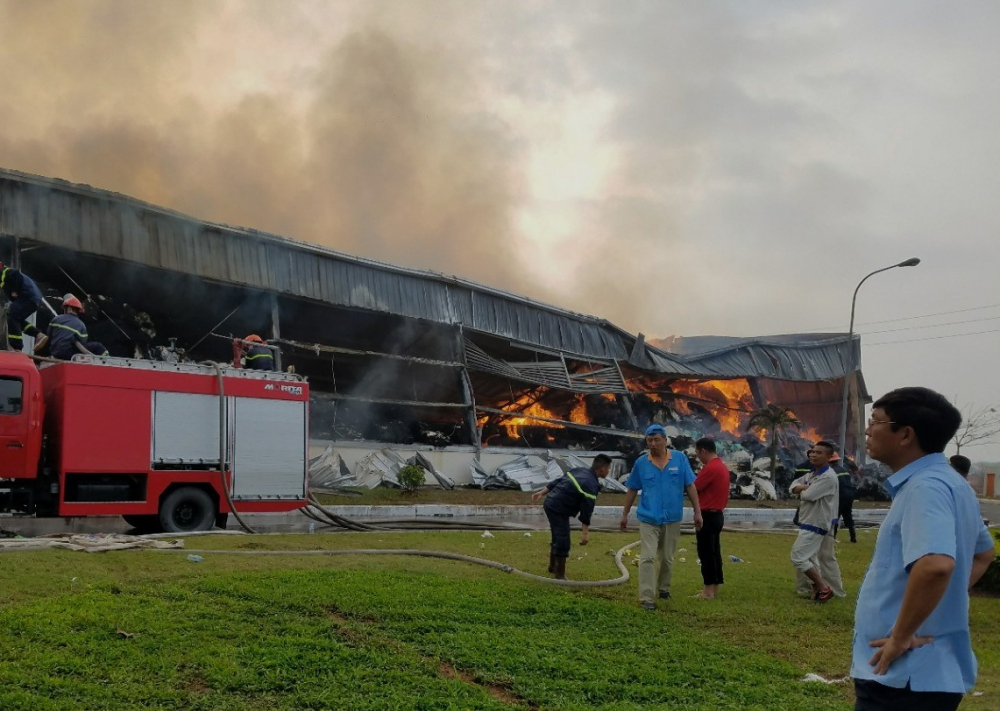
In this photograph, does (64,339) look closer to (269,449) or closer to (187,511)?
(187,511)

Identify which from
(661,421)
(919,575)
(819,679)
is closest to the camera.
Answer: (919,575)

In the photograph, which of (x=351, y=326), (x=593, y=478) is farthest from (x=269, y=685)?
(x=351, y=326)

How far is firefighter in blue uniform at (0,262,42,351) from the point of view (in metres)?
15.7

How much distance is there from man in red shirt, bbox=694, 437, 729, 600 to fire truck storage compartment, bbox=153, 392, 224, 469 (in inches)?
314

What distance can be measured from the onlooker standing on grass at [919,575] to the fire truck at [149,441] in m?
11.8

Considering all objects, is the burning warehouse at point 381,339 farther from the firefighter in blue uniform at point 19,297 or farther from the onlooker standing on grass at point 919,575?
the onlooker standing on grass at point 919,575

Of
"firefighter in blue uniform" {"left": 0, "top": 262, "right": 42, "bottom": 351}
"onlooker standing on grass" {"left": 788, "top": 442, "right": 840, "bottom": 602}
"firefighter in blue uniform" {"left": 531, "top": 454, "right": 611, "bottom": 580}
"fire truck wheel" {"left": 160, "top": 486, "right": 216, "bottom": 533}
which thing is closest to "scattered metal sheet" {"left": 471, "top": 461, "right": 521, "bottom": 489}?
"fire truck wheel" {"left": 160, "top": 486, "right": 216, "bottom": 533}

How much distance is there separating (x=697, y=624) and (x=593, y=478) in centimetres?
232

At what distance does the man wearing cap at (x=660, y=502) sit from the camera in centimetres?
869

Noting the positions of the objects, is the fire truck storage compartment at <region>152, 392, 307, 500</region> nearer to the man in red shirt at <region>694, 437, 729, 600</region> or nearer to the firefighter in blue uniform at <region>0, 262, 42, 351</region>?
the firefighter in blue uniform at <region>0, 262, 42, 351</region>

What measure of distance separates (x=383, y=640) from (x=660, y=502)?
3.63 metres

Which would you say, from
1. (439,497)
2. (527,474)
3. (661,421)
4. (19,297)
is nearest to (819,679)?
(19,297)

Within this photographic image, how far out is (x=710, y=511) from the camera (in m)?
9.50

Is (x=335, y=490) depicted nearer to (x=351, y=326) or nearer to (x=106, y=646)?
(x=351, y=326)
